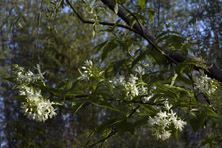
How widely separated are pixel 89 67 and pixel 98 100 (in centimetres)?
10

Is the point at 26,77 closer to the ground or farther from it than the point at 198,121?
farther from it

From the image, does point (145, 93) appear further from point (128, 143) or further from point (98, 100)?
point (128, 143)

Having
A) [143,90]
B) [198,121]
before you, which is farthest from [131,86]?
[198,121]

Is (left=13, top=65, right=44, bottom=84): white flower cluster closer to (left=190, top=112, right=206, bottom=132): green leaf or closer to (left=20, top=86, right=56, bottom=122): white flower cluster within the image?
(left=20, top=86, right=56, bottom=122): white flower cluster

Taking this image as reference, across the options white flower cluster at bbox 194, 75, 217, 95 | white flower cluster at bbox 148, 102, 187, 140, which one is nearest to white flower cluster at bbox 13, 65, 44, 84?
white flower cluster at bbox 148, 102, 187, 140

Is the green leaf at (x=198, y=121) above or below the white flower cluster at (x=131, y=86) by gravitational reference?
below

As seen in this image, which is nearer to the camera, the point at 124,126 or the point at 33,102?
the point at 33,102

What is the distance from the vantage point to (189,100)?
68cm

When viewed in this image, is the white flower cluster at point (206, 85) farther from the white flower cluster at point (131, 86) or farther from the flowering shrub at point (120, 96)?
the white flower cluster at point (131, 86)

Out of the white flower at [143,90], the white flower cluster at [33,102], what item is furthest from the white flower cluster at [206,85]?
the white flower cluster at [33,102]

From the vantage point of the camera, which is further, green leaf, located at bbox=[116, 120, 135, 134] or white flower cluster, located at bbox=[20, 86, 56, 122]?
green leaf, located at bbox=[116, 120, 135, 134]

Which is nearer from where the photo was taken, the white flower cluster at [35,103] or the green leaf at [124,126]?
the white flower cluster at [35,103]

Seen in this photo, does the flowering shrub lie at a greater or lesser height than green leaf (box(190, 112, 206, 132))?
greater

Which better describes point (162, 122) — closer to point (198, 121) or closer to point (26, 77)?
point (198, 121)
